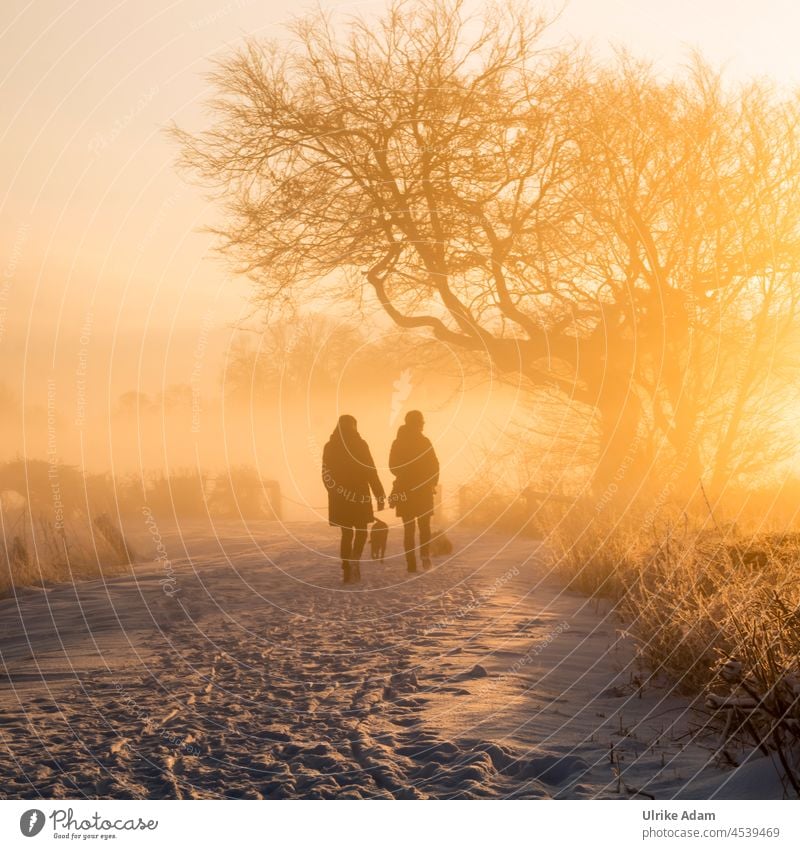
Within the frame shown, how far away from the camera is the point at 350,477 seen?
42.2 ft

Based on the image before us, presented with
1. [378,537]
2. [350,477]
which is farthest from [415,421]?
[378,537]

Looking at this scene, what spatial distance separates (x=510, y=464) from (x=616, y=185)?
6.78 meters

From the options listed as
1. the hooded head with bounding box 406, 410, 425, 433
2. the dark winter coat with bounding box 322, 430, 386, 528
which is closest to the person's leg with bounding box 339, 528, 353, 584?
the dark winter coat with bounding box 322, 430, 386, 528

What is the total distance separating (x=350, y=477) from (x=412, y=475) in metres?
1.18

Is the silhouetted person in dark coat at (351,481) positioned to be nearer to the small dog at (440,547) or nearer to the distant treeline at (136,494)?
the small dog at (440,547)

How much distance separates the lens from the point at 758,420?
58.9 feet

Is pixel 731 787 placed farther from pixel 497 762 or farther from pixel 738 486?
pixel 738 486

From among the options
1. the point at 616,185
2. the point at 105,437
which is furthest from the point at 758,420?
the point at 105,437

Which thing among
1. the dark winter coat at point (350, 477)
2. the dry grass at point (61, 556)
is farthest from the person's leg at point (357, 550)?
the dry grass at point (61, 556)

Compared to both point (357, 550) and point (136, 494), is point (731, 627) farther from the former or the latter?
point (136, 494)

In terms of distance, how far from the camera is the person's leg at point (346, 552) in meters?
12.4

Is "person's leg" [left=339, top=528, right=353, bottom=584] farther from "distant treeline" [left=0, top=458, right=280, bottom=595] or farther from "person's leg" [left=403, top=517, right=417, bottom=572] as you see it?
"distant treeline" [left=0, top=458, right=280, bottom=595]

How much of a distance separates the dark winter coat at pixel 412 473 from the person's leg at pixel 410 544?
135 mm

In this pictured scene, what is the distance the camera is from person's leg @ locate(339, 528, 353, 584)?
12.4 meters
